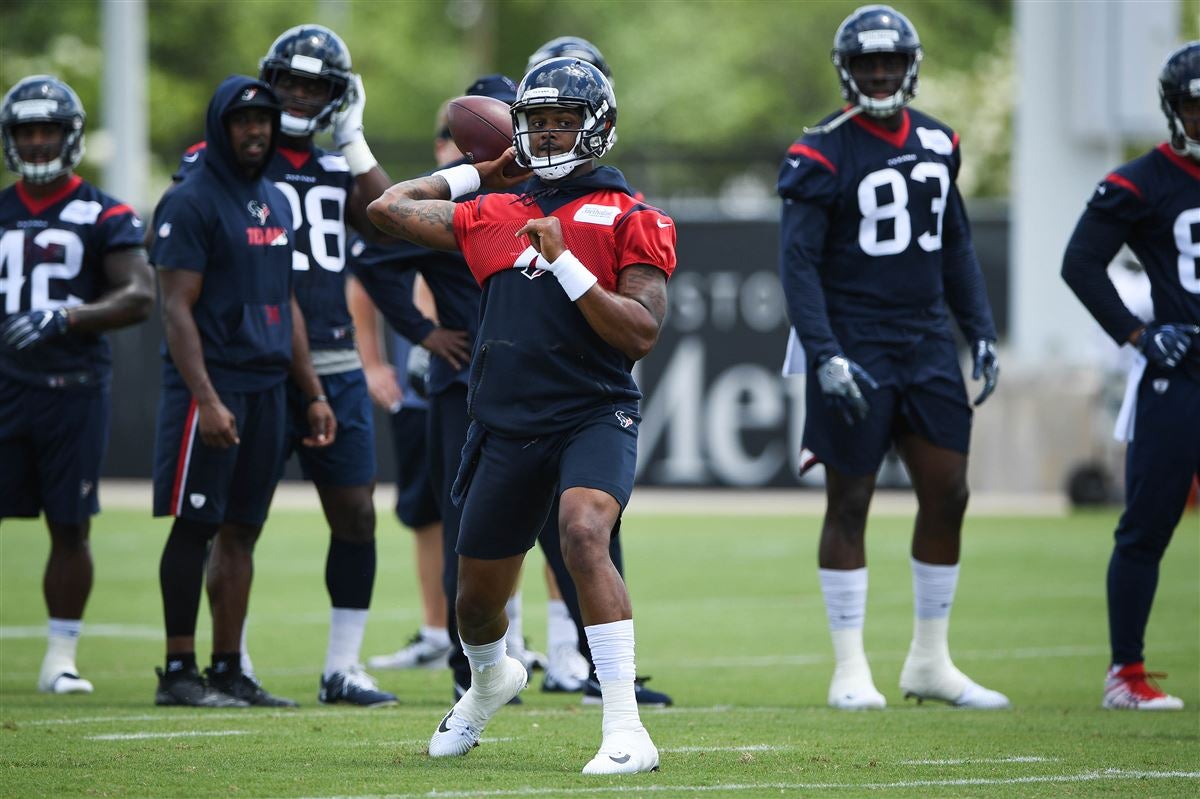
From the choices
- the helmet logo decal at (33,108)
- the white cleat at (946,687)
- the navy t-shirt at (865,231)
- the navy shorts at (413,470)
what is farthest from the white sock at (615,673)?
the helmet logo decal at (33,108)

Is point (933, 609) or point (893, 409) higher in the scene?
point (893, 409)

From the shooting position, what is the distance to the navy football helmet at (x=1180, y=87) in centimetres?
714

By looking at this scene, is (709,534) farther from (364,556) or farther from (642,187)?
(364,556)

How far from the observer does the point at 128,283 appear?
788cm

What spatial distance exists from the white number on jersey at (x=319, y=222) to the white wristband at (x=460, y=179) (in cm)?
174

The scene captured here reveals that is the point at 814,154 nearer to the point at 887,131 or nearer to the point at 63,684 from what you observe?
the point at 887,131

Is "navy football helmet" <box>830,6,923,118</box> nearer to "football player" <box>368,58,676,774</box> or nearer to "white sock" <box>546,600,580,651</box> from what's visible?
"football player" <box>368,58,676,774</box>

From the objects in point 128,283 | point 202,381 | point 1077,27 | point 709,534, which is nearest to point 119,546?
point 709,534

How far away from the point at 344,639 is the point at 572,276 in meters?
2.54

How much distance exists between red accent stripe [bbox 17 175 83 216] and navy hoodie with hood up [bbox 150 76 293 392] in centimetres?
103

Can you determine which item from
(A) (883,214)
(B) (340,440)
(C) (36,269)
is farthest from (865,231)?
(C) (36,269)

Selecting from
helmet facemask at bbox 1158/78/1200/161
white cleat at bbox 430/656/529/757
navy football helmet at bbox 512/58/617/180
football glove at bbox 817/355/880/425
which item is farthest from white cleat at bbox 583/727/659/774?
helmet facemask at bbox 1158/78/1200/161

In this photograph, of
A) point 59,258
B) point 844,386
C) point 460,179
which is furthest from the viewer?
point 59,258

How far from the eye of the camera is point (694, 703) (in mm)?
7418
